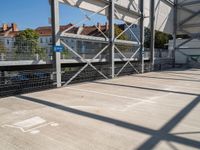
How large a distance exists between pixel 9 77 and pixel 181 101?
510cm

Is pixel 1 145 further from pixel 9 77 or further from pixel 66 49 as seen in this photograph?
pixel 66 49

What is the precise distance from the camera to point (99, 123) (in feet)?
12.9

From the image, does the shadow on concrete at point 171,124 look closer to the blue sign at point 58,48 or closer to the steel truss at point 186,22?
the blue sign at point 58,48

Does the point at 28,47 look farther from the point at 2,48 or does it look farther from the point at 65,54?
the point at 65,54

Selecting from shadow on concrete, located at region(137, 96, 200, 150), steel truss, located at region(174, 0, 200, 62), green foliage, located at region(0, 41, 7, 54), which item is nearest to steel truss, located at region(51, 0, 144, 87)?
green foliage, located at region(0, 41, 7, 54)

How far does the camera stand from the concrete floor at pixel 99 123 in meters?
3.08

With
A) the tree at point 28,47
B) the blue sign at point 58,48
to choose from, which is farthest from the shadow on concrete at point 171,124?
the tree at point 28,47

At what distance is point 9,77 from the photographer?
6672 mm

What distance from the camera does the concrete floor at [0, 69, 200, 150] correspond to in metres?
3.08

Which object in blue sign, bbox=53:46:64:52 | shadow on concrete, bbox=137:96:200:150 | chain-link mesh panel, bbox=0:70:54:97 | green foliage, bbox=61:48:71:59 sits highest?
blue sign, bbox=53:46:64:52

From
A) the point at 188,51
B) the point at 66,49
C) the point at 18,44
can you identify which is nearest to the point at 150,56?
the point at 188,51

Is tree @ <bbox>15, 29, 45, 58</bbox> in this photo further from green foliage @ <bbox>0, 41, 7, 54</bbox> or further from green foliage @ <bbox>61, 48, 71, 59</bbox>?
green foliage @ <bbox>61, 48, 71, 59</bbox>

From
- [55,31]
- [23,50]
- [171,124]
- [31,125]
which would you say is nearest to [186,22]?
[55,31]

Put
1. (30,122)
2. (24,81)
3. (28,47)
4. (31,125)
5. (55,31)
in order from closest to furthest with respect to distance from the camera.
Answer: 1. (31,125)
2. (30,122)
3. (24,81)
4. (28,47)
5. (55,31)
